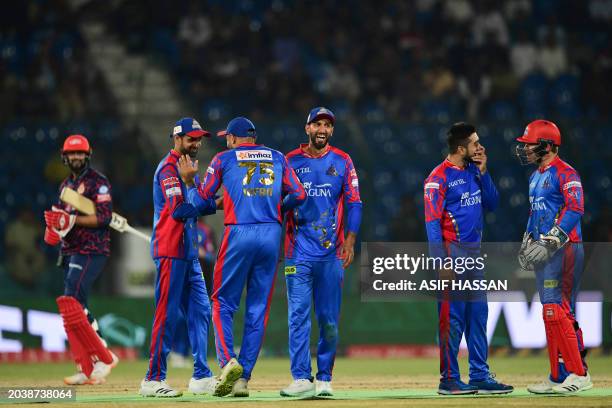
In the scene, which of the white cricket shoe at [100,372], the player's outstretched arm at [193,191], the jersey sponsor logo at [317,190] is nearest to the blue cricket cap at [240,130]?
the player's outstretched arm at [193,191]

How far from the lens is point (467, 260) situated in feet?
37.0

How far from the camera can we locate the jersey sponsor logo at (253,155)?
1079cm

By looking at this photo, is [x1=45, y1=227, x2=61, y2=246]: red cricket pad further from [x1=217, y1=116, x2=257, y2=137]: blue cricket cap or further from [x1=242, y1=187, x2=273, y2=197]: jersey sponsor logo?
[x1=242, y1=187, x2=273, y2=197]: jersey sponsor logo

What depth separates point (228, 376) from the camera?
33.7 feet

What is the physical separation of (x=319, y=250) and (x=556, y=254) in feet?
7.60

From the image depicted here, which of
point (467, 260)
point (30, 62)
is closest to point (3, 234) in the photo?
point (30, 62)

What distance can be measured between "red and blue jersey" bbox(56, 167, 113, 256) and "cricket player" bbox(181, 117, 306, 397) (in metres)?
2.26

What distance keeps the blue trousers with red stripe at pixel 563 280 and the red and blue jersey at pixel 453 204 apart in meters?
0.75

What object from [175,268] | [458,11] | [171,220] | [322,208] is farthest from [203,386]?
[458,11]

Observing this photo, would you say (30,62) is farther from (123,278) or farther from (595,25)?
(595,25)

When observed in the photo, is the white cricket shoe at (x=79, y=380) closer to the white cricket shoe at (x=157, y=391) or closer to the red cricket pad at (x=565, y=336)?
the white cricket shoe at (x=157, y=391)

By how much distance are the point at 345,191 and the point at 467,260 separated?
138 centimetres

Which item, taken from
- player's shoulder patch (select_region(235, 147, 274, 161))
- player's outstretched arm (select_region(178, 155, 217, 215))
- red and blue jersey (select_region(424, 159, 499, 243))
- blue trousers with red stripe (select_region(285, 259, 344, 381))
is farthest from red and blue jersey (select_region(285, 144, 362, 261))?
player's outstretched arm (select_region(178, 155, 217, 215))

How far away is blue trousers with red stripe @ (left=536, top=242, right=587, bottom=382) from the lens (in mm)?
11086
